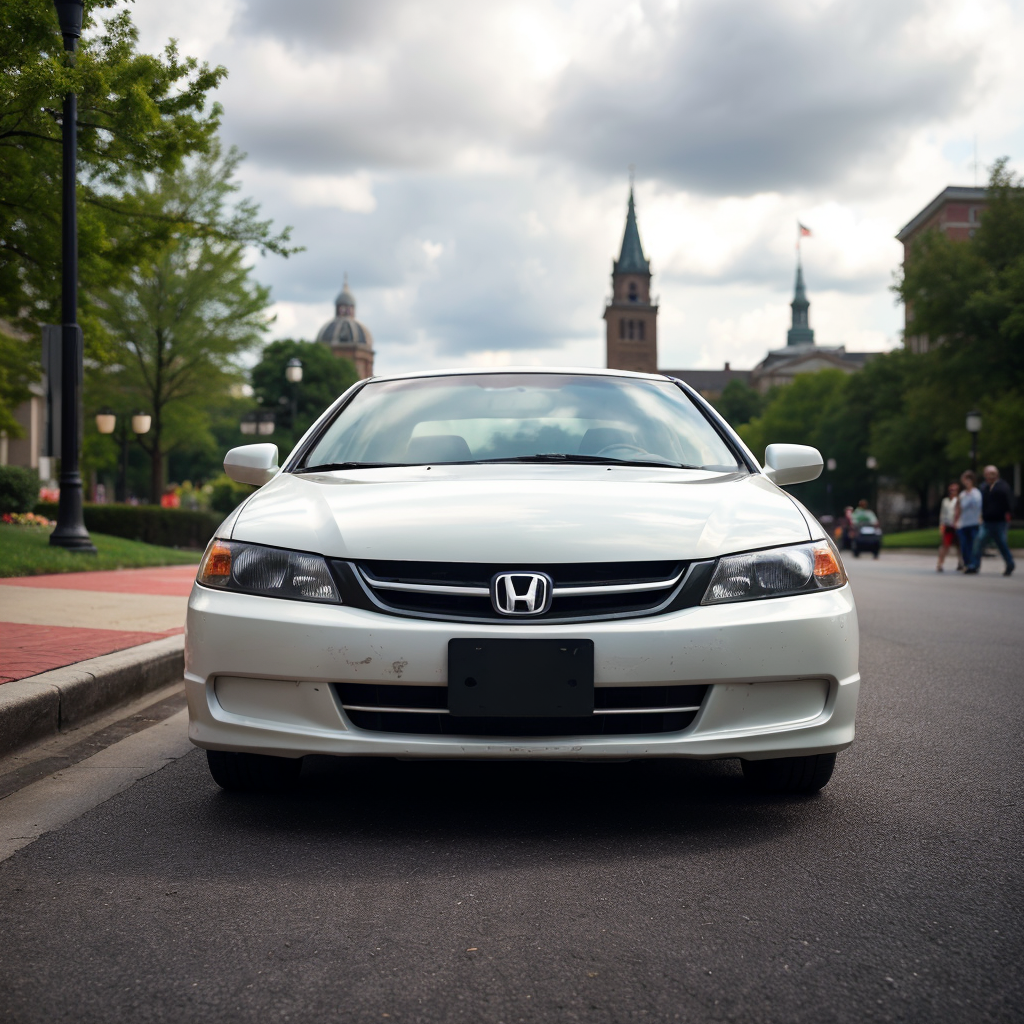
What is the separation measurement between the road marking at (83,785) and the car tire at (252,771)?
405 mm

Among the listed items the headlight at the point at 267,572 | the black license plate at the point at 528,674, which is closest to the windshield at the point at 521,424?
the headlight at the point at 267,572

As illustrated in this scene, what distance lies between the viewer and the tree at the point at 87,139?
1020 centimetres

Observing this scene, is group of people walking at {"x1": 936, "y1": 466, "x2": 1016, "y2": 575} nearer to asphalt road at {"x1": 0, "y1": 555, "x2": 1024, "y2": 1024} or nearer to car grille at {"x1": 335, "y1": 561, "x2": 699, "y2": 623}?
asphalt road at {"x1": 0, "y1": 555, "x2": 1024, "y2": 1024}

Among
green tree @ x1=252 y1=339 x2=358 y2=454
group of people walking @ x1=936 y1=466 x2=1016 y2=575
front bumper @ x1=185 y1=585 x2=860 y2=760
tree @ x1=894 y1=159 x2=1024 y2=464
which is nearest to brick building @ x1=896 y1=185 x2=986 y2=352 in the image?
tree @ x1=894 y1=159 x2=1024 y2=464

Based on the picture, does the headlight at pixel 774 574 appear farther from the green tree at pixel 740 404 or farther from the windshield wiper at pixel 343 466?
the green tree at pixel 740 404

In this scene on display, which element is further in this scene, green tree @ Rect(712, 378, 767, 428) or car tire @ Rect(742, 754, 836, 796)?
green tree @ Rect(712, 378, 767, 428)

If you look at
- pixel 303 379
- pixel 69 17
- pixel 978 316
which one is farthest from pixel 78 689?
pixel 303 379

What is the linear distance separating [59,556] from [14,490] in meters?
10.6

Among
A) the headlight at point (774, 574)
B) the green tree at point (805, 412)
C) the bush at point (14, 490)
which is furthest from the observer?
the green tree at point (805, 412)

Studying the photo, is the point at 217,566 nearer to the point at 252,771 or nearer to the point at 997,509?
the point at 252,771

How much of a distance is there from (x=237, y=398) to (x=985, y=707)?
28.9 meters

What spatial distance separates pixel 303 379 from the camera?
75.6 m

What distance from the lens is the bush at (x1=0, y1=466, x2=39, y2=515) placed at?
72.4ft

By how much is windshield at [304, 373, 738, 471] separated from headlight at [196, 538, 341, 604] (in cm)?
89
